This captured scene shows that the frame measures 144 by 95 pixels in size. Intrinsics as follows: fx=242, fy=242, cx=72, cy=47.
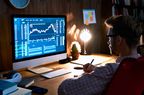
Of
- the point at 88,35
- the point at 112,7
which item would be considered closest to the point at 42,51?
the point at 88,35

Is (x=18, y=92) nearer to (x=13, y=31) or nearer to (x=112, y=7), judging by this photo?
(x=13, y=31)

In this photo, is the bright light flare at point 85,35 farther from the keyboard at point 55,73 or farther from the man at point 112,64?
the man at point 112,64

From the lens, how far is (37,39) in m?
1.98

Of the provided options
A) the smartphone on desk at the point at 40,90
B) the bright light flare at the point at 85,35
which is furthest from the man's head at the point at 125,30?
the bright light flare at the point at 85,35

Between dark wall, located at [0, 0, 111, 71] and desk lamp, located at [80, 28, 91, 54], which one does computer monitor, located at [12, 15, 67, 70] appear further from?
desk lamp, located at [80, 28, 91, 54]

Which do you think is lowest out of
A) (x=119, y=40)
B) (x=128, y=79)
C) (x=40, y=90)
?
(x=40, y=90)

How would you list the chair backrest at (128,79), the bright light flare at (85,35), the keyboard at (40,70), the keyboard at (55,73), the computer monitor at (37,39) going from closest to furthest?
the chair backrest at (128,79) < the computer monitor at (37,39) < the keyboard at (55,73) < the keyboard at (40,70) < the bright light flare at (85,35)

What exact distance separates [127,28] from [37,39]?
0.81 m

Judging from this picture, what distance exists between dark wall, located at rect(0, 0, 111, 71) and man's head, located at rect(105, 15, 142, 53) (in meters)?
0.91

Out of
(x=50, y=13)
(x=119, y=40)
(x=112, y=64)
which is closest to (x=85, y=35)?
(x=50, y=13)

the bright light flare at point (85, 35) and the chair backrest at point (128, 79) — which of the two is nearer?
the chair backrest at point (128, 79)

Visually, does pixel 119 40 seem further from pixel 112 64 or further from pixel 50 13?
pixel 50 13

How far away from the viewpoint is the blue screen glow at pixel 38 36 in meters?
1.83

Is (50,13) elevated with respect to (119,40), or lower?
elevated
